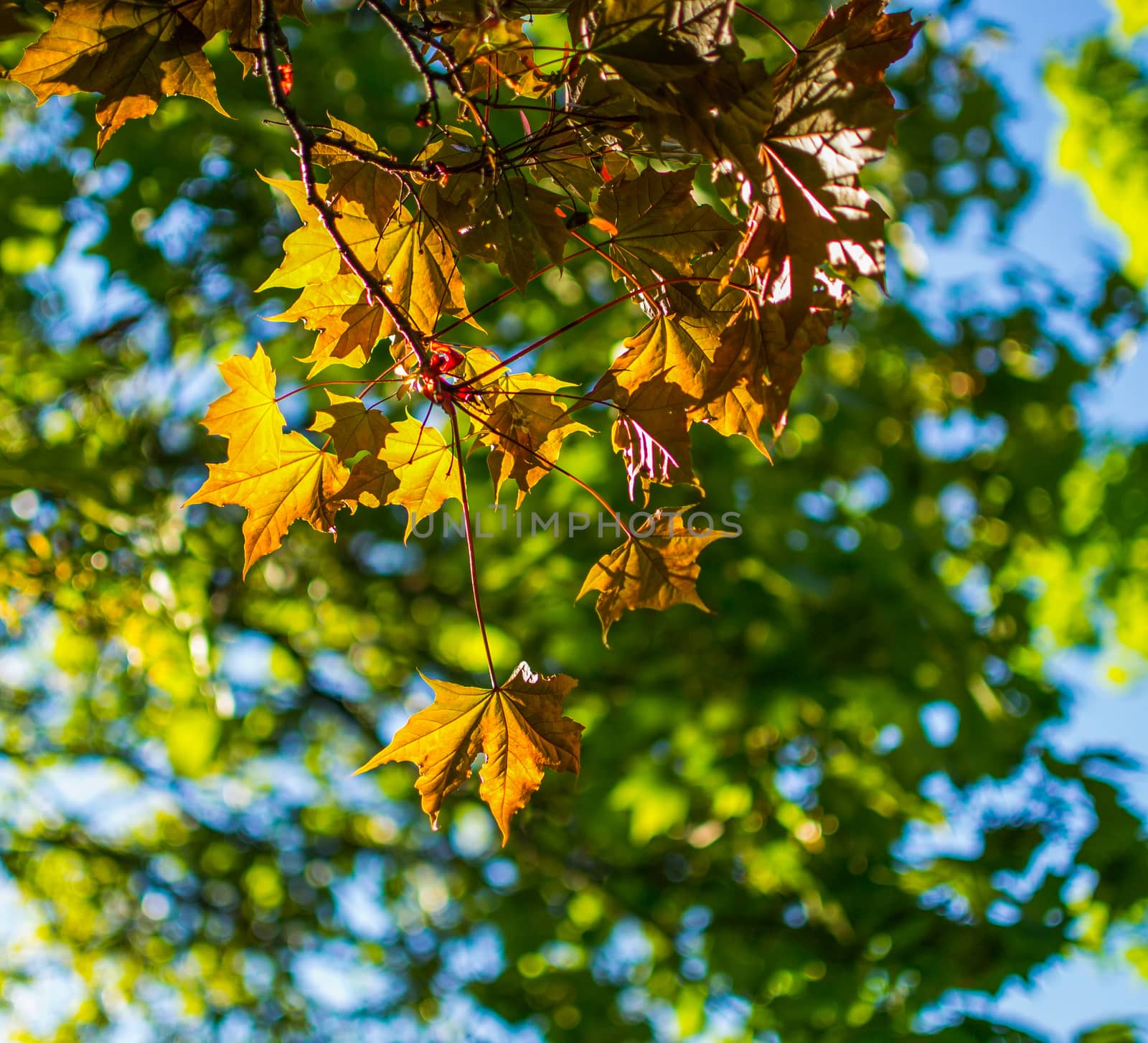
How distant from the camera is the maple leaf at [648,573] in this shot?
1091 millimetres

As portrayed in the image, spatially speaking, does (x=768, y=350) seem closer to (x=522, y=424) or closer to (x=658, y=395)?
(x=658, y=395)

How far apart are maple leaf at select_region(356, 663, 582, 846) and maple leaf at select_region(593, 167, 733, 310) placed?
1.64 ft

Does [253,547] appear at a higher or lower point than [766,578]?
lower

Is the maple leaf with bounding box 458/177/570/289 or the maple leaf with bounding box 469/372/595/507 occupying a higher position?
the maple leaf with bounding box 458/177/570/289

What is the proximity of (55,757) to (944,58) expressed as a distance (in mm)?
6158

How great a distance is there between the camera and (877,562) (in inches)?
130

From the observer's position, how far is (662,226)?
3.08 feet

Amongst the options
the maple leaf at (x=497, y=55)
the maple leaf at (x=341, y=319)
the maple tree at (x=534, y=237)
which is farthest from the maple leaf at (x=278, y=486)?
the maple leaf at (x=497, y=55)

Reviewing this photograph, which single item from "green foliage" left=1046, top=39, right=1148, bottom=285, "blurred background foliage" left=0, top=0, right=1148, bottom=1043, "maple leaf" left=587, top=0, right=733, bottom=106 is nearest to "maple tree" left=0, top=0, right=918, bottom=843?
"maple leaf" left=587, top=0, right=733, bottom=106

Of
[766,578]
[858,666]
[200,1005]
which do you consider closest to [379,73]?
[766,578]

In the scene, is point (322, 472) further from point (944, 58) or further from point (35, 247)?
point (944, 58)

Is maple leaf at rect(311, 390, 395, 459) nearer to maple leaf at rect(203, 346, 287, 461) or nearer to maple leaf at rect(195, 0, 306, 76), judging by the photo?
maple leaf at rect(203, 346, 287, 461)

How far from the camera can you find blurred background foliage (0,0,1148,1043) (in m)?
2.72

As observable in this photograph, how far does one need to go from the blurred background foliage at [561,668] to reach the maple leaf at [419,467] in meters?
1.31
